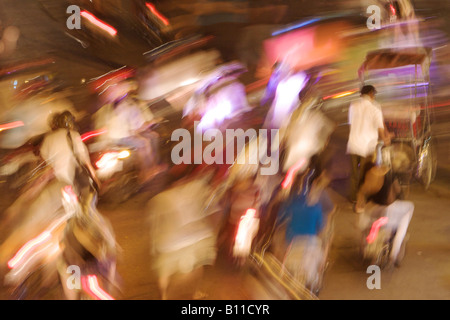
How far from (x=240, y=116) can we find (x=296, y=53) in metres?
1.25

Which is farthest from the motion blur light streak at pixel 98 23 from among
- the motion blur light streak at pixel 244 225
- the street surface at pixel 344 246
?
the motion blur light streak at pixel 244 225

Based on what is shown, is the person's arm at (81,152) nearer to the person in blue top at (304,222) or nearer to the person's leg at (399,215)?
the person in blue top at (304,222)

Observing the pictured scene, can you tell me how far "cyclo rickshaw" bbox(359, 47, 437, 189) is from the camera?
4957mm

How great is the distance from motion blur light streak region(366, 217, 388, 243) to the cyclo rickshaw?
1345mm

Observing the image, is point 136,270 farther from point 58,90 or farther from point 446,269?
point 58,90

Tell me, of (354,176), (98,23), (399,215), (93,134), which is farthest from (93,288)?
(98,23)

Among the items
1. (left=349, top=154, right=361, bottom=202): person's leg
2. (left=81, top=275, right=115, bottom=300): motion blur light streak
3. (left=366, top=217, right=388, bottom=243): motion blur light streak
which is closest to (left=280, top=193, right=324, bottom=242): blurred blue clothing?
(left=366, top=217, right=388, bottom=243): motion blur light streak

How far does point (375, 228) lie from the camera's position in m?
3.64

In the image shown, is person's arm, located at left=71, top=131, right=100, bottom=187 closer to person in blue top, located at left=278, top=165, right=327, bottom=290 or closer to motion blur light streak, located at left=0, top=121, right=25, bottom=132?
person in blue top, located at left=278, top=165, right=327, bottom=290

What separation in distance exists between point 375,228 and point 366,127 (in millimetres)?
1122

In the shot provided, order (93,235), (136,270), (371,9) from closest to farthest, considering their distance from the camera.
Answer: (93,235) → (136,270) → (371,9)

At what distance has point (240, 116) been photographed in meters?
5.97

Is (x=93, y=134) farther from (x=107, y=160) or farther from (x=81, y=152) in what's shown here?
(x=81, y=152)
